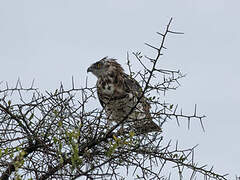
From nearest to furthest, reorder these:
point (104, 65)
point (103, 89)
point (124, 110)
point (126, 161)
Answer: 1. point (126, 161)
2. point (124, 110)
3. point (103, 89)
4. point (104, 65)

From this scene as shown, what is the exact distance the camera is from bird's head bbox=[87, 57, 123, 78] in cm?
850

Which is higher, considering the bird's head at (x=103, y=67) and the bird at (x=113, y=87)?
the bird's head at (x=103, y=67)

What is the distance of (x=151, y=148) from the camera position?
471cm

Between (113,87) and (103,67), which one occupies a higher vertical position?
(103,67)

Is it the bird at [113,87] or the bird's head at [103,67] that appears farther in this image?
the bird's head at [103,67]

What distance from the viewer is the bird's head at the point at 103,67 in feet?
27.9

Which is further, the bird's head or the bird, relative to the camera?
the bird's head

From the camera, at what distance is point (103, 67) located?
863 centimetres

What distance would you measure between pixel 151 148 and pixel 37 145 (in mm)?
1067

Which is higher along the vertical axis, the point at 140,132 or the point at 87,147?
the point at 140,132

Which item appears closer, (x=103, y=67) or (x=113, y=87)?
(x=113, y=87)

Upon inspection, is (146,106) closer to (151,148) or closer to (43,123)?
(151,148)

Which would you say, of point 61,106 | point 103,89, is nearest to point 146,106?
point 61,106

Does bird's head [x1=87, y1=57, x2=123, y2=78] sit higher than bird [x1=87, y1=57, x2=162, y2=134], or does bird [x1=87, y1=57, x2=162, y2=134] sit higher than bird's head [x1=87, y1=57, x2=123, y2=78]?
bird's head [x1=87, y1=57, x2=123, y2=78]
